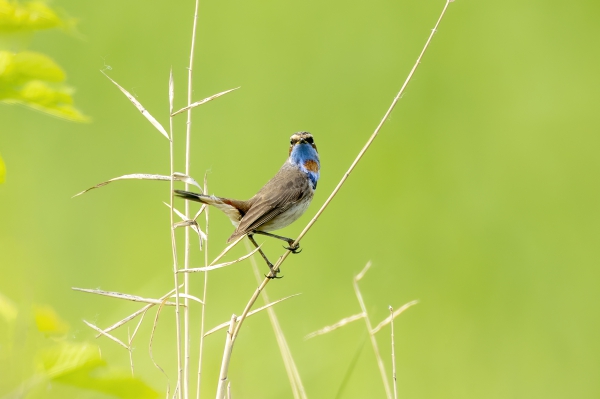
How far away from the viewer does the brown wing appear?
3.91m

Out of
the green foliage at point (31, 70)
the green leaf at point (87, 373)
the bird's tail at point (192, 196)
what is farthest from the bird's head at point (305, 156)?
the green leaf at point (87, 373)

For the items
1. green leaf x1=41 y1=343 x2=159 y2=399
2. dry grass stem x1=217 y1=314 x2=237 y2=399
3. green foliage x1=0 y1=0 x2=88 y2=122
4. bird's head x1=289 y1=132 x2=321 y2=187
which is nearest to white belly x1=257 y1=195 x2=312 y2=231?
bird's head x1=289 y1=132 x2=321 y2=187

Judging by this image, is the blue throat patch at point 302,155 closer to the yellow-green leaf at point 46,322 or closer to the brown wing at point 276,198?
the brown wing at point 276,198

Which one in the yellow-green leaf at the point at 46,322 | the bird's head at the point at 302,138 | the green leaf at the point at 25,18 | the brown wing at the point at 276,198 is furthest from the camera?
the bird's head at the point at 302,138

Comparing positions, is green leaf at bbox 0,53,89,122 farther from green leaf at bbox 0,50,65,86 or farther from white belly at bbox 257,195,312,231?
white belly at bbox 257,195,312,231

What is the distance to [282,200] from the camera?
13.6ft

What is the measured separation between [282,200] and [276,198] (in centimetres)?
4

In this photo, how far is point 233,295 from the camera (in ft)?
24.5

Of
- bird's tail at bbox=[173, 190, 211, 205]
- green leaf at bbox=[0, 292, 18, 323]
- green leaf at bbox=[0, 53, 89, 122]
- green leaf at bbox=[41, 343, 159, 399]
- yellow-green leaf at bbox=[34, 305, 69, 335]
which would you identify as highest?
green leaf at bbox=[0, 53, 89, 122]

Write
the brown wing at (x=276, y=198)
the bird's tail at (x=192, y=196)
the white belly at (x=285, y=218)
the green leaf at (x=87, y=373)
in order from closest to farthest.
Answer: the green leaf at (x=87, y=373) < the bird's tail at (x=192, y=196) < the brown wing at (x=276, y=198) < the white belly at (x=285, y=218)

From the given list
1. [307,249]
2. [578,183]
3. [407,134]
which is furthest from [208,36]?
[578,183]

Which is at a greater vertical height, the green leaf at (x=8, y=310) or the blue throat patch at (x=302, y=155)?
the blue throat patch at (x=302, y=155)

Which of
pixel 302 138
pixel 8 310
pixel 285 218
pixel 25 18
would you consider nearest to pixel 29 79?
pixel 25 18

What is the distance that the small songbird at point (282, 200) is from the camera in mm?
3955
